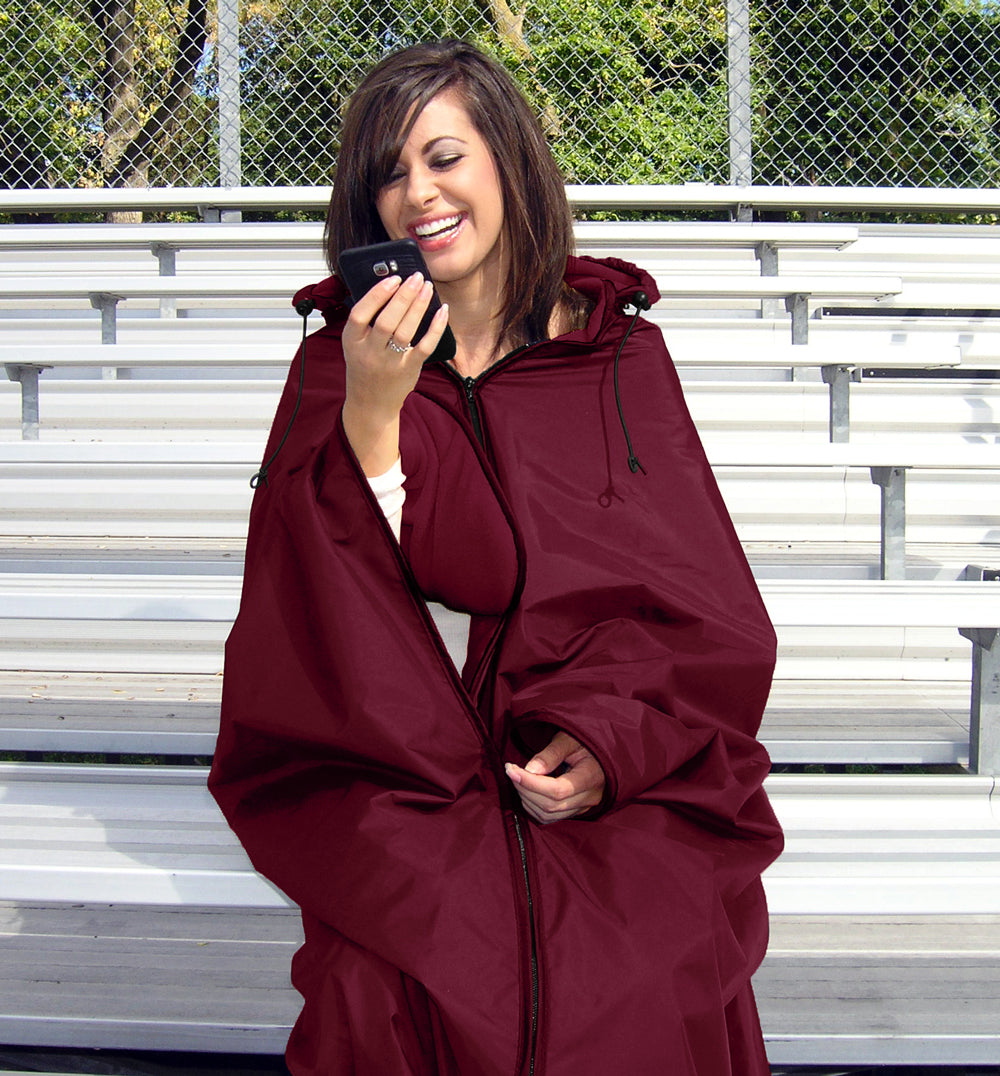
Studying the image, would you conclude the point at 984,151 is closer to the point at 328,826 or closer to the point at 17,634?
the point at 17,634

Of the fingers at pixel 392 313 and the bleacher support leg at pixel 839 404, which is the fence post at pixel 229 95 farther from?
Result: the fingers at pixel 392 313

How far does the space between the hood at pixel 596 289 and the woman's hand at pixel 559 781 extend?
1.48 feet

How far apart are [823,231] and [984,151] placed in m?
1.12

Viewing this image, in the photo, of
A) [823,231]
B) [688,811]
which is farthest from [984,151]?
[688,811]

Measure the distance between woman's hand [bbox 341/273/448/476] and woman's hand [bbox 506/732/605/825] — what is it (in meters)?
0.32

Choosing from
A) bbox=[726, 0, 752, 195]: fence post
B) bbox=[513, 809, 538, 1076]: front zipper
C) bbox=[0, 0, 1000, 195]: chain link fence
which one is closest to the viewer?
bbox=[513, 809, 538, 1076]: front zipper

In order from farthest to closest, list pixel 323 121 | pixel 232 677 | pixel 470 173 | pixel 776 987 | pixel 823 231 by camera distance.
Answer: pixel 323 121 < pixel 823 231 < pixel 776 987 < pixel 470 173 < pixel 232 677

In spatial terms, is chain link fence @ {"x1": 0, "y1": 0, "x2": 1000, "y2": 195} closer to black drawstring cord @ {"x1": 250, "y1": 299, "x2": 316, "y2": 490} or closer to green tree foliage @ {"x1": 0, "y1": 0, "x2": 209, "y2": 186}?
green tree foliage @ {"x1": 0, "y1": 0, "x2": 209, "y2": 186}

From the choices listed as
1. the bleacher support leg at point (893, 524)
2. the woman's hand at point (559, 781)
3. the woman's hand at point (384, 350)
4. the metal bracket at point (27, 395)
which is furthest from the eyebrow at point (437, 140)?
the metal bracket at point (27, 395)

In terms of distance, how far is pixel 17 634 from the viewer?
209 cm

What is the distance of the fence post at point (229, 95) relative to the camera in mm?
3783

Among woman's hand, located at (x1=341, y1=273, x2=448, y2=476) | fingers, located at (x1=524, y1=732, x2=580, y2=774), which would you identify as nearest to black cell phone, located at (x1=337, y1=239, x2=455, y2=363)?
woman's hand, located at (x1=341, y1=273, x2=448, y2=476)

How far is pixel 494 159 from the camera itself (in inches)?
49.7

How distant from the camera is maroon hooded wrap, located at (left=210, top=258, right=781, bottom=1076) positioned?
895 mm
